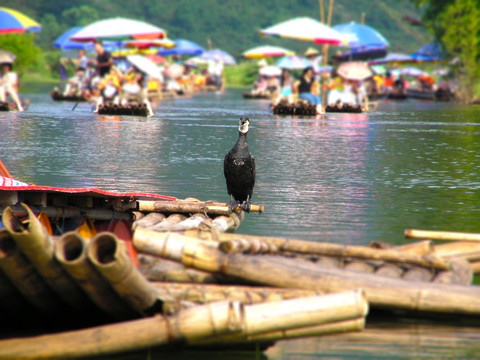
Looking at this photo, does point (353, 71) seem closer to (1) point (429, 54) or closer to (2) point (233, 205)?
(1) point (429, 54)

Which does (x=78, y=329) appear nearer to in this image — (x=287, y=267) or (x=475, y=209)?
(x=287, y=267)

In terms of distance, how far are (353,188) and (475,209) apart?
1874 mm

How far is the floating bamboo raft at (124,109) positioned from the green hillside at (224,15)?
7157 centimetres

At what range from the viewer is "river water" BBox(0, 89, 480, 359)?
26.4 ft

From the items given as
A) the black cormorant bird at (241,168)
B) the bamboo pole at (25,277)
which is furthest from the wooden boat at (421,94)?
the bamboo pole at (25,277)

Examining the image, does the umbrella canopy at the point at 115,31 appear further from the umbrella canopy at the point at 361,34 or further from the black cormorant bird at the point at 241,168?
the black cormorant bird at the point at 241,168

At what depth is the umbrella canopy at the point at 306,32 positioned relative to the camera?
2781 centimetres

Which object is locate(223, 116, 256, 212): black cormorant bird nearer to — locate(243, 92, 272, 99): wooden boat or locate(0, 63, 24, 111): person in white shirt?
locate(0, 63, 24, 111): person in white shirt

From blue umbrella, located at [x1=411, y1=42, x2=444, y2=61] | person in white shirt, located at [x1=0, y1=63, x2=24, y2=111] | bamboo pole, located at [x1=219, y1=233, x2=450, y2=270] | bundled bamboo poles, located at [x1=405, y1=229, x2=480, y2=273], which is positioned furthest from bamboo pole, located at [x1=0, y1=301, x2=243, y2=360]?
blue umbrella, located at [x1=411, y1=42, x2=444, y2=61]

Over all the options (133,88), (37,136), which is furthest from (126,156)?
(133,88)

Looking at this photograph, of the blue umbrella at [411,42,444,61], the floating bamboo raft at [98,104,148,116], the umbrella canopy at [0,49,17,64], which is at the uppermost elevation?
the blue umbrella at [411,42,444,61]

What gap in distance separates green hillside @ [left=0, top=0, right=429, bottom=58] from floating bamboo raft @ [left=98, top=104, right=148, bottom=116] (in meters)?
71.6

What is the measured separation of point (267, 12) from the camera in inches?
4085

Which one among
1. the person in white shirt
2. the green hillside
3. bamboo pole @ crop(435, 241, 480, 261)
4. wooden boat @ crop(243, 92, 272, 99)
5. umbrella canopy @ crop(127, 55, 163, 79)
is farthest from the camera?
the green hillside
